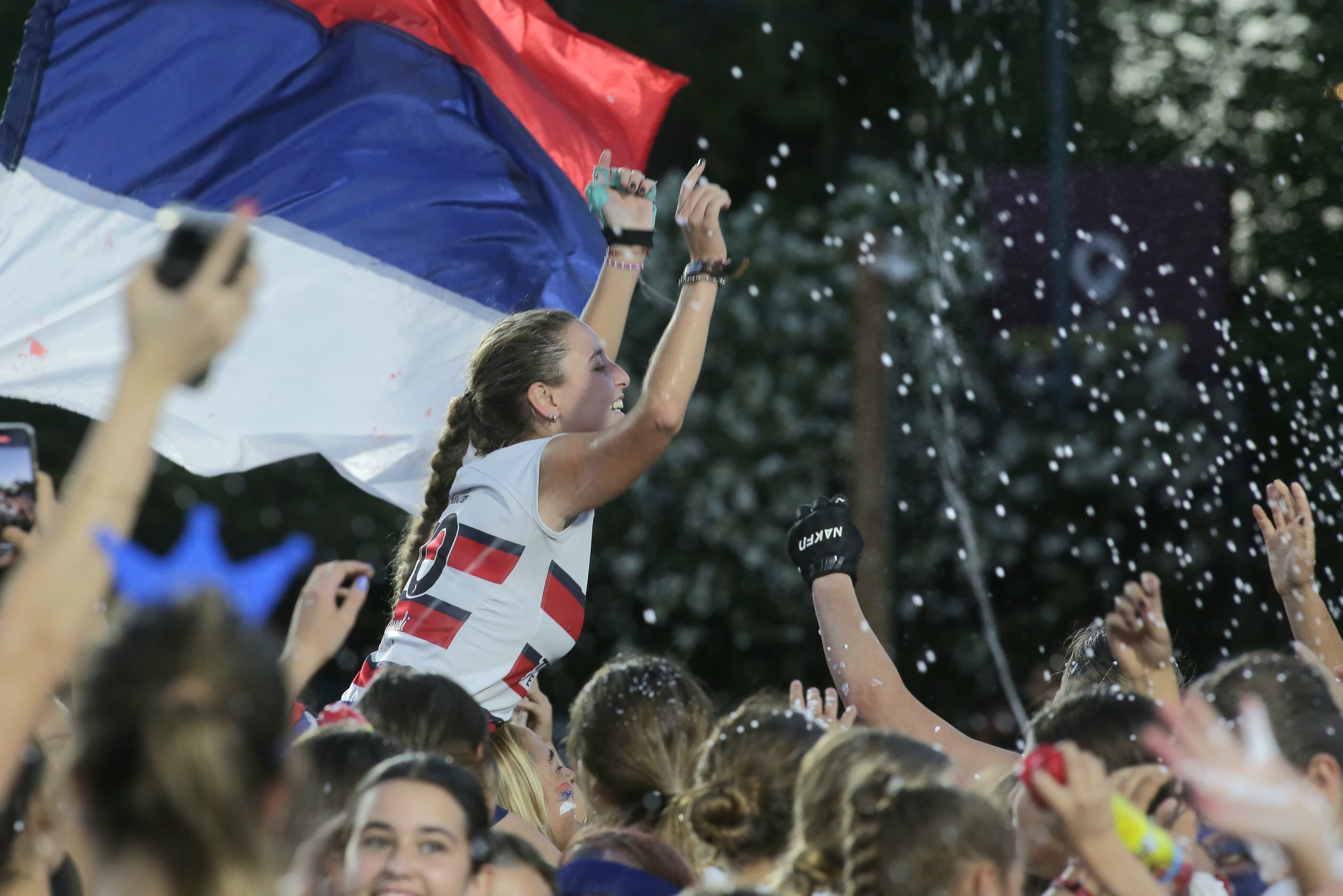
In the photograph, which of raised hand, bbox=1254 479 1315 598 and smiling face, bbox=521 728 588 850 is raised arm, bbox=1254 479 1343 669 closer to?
raised hand, bbox=1254 479 1315 598

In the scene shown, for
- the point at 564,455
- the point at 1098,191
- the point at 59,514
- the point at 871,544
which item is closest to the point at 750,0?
the point at 1098,191

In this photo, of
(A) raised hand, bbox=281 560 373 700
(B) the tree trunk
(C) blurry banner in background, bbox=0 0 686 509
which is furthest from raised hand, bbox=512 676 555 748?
(B) the tree trunk

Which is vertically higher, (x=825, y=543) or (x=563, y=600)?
(x=825, y=543)

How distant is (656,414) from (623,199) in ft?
3.88

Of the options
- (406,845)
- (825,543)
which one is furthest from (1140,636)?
(406,845)

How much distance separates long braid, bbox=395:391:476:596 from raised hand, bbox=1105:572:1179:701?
1935 mm

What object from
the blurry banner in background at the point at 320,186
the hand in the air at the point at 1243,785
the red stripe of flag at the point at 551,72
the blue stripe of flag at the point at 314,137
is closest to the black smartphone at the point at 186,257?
the hand in the air at the point at 1243,785

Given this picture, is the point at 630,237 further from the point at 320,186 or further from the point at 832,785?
the point at 832,785

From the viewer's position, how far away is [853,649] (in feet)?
12.3

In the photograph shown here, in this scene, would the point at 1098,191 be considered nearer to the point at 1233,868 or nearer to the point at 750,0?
the point at 750,0

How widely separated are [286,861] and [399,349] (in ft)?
11.1

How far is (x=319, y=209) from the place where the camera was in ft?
18.5

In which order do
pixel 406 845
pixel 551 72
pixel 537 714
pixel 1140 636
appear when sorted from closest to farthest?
1. pixel 406 845
2. pixel 1140 636
3. pixel 537 714
4. pixel 551 72

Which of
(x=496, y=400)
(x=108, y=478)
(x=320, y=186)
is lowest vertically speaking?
(x=108, y=478)
